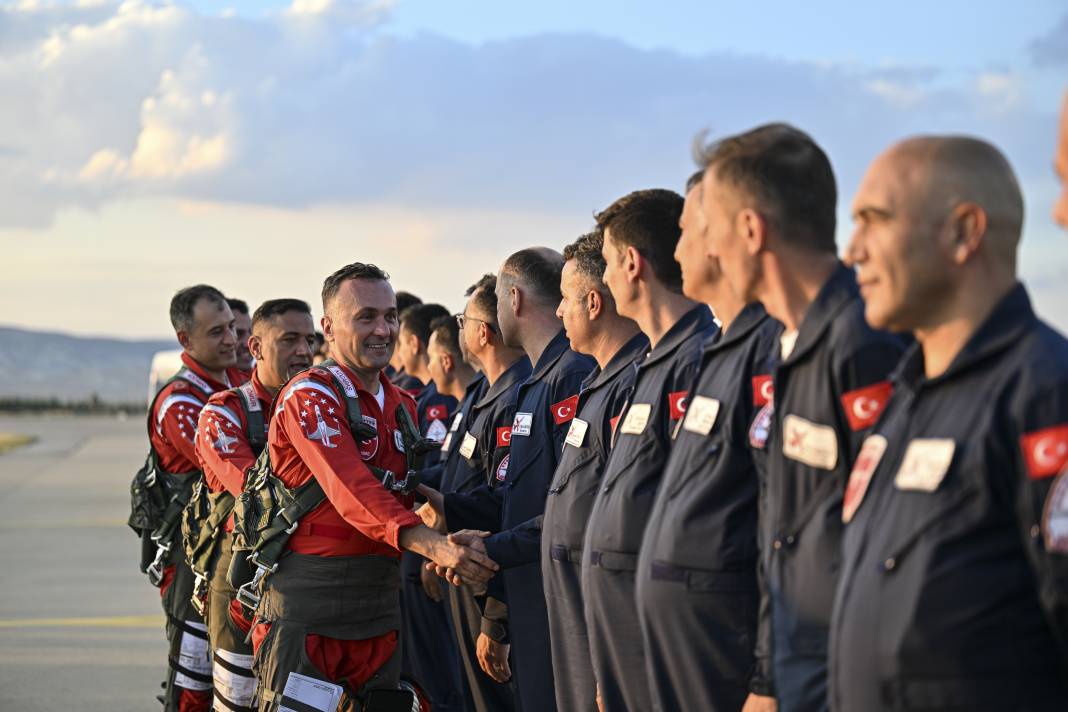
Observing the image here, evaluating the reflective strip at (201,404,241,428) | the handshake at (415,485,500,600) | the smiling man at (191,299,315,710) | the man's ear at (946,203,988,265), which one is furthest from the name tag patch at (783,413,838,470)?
the reflective strip at (201,404,241,428)

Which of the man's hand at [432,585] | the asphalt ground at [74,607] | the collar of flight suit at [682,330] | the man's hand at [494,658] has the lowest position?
the asphalt ground at [74,607]

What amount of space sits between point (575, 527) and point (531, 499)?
105 cm

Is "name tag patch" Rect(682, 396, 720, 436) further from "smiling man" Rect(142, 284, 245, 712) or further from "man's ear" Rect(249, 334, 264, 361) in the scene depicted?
"smiling man" Rect(142, 284, 245, 712)

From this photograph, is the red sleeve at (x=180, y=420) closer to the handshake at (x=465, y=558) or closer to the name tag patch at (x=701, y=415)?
the handshake at (x=465, y=558)

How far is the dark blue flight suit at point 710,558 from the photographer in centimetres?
369

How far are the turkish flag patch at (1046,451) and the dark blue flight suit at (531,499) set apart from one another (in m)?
3.27

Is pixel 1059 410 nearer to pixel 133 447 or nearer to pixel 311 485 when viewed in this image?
pixel 311 485

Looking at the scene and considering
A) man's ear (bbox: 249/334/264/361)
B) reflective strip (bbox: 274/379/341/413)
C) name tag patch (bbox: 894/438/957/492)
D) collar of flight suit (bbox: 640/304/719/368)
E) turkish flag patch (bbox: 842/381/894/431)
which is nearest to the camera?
Result: name tag patch (bbox: 894/438/957/492)

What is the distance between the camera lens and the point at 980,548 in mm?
2643

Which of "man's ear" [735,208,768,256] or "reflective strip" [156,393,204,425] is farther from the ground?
"man's ear" [735,208,768,256]

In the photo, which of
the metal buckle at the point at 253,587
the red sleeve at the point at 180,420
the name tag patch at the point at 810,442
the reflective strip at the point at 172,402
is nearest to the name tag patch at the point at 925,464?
the name tag patch at the point at 810,442

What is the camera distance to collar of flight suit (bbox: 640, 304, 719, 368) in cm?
452

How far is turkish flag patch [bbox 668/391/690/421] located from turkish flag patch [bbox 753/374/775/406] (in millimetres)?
518

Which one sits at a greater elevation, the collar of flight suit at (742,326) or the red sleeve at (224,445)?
the collar of flight suit at (742,326)
